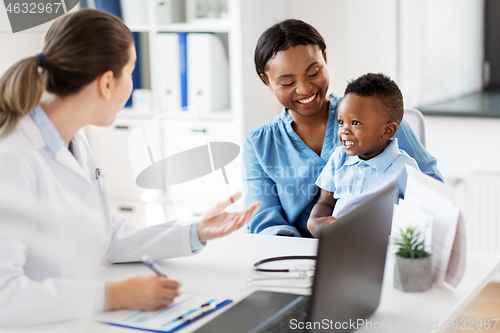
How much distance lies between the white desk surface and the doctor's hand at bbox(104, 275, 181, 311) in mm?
45

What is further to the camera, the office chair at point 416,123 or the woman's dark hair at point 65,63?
the office chair at point 416,123

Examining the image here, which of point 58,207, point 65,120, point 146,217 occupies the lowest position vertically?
point 146,217

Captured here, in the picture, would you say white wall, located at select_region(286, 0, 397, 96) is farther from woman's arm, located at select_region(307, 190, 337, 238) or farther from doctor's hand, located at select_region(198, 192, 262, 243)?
doctor's hand, located at select_region(198, 192, 262, 243)

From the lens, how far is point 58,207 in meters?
0.85

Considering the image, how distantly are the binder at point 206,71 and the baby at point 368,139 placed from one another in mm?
932

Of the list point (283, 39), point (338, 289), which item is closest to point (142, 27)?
point (283, 39)

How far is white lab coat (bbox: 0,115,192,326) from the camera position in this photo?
2.50 feet

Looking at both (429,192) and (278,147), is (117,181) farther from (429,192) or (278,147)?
(429,192)

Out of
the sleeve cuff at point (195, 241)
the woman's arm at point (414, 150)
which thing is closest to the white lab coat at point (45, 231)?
the sleeve cuff at point (195, 241)

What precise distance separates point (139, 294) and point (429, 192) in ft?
1.55

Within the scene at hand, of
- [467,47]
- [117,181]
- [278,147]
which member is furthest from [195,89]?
[467,47]

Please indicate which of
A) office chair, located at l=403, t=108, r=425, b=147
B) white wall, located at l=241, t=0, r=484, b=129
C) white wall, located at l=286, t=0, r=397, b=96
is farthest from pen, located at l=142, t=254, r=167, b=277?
white wall, located at l=286, t=0, r=397, b=96

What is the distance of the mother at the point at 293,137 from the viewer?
52.5 inches

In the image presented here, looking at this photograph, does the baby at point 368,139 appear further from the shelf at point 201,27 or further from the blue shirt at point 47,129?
the shelf at point 201,27
